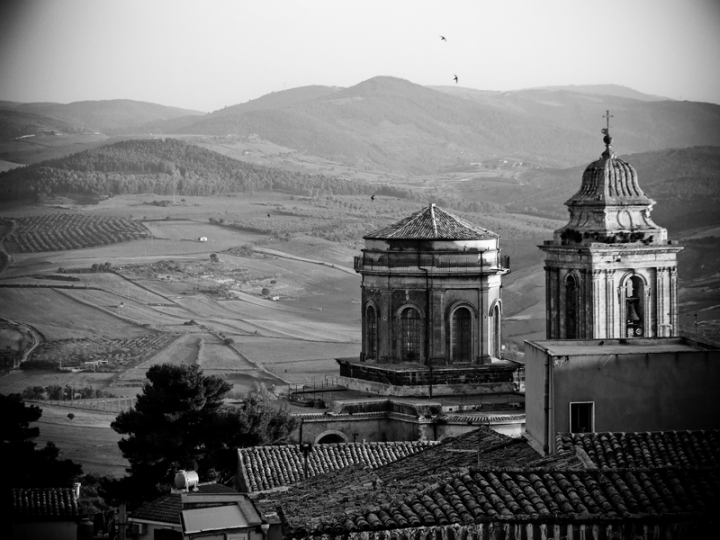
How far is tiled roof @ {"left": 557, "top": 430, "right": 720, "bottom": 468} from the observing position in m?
24.1

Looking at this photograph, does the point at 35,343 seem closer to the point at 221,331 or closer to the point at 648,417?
the point at 221,331

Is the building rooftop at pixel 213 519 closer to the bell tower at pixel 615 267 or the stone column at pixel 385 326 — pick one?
the stone column at pixel 385 326

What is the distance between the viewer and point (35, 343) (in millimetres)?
138375

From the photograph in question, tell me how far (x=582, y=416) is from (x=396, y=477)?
369cm

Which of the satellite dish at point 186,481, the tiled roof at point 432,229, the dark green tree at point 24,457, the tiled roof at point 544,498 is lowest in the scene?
the dark green tree at point 24,457

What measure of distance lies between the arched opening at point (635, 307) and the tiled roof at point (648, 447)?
1389 inches

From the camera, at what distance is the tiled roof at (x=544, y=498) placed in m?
20.5

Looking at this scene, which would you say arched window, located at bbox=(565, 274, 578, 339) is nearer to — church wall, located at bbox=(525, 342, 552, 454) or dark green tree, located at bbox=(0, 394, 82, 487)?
dark green tree, located at bbox=(0, 394, 82, 487)

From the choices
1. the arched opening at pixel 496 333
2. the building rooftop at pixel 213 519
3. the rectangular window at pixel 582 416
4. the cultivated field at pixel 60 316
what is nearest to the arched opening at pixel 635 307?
the arched opening at pixel 496 333

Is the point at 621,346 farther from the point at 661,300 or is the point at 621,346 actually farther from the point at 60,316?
the point at 60,316

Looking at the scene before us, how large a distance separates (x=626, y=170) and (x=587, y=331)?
6281 mm

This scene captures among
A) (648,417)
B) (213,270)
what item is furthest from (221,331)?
(648,417)

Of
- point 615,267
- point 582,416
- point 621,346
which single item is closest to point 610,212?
point 615,267

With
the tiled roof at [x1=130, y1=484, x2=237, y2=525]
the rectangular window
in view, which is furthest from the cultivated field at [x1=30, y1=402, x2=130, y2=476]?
the rectangular window
